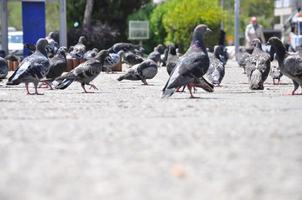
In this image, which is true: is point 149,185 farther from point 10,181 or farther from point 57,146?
point 57,146

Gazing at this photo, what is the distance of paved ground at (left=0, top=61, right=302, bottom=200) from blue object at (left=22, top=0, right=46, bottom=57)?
19349 millimetres

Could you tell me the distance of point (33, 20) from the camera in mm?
31047

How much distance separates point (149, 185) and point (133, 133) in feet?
8.54

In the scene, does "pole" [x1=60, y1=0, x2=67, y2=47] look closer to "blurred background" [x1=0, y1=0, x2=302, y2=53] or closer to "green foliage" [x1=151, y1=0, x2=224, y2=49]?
"blurred background" [x1=0, y1=0, x2=302, y2=53]

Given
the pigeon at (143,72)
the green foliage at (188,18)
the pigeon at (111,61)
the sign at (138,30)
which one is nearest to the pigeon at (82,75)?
the pigeon at (143,72)

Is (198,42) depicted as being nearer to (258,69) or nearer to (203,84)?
(203,84)

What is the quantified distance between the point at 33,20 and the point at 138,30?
1611cm

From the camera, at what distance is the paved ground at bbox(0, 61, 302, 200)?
545 cm

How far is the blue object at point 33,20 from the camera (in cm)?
3081

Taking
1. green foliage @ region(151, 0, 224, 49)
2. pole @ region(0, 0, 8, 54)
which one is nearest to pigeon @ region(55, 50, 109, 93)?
pole @ region(0, 0, 8, 54)

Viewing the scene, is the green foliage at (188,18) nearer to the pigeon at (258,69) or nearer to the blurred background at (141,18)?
the blurred background at (141,18)

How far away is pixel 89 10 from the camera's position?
48000 millimetres

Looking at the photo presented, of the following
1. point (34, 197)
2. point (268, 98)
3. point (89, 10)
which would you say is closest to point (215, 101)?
point (268, 98)

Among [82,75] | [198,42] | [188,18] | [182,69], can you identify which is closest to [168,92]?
[182,69]
